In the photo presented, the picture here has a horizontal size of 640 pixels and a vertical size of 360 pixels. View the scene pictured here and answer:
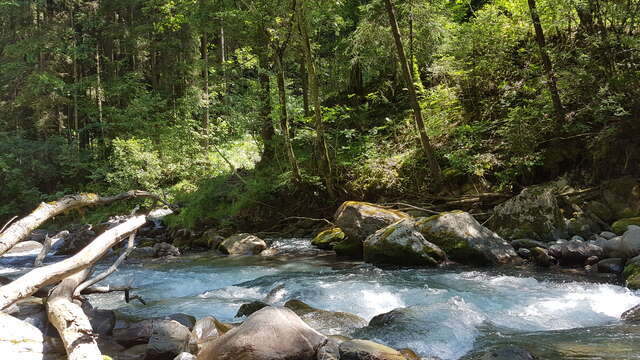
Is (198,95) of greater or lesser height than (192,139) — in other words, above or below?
above

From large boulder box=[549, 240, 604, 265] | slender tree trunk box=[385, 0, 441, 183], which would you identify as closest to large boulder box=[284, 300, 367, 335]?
large boulder box=[549, 240, 604, 265]

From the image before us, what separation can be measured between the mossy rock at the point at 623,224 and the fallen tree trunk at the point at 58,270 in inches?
327

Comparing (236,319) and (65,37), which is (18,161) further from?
(236,319)

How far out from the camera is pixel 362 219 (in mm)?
10523

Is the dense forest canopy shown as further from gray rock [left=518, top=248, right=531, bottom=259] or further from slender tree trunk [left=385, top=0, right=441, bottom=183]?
gray rock [left=518, top=248, right=531, bottom=259]

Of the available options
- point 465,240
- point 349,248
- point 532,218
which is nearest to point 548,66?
point 532,218

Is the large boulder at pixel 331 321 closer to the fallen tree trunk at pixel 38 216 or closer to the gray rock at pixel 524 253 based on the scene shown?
the fallen tree trunk at pixel 38 216

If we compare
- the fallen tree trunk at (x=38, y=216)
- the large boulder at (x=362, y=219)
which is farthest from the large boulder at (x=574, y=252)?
the fallen tree trunk at (x=38, y=216)

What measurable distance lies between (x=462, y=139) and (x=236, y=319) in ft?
27.3

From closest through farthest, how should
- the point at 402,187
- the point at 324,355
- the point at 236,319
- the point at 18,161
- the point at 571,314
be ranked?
the point at 324,355, the point at 571,314, the point at 236,319, the point at 402,187, the point at 18,161

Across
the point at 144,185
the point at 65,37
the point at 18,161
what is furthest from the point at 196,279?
the point at 65,37

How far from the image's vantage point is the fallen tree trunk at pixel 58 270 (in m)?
3.88

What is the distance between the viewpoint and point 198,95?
22.1 metres

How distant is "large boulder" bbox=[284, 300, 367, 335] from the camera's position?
5.64 meters
